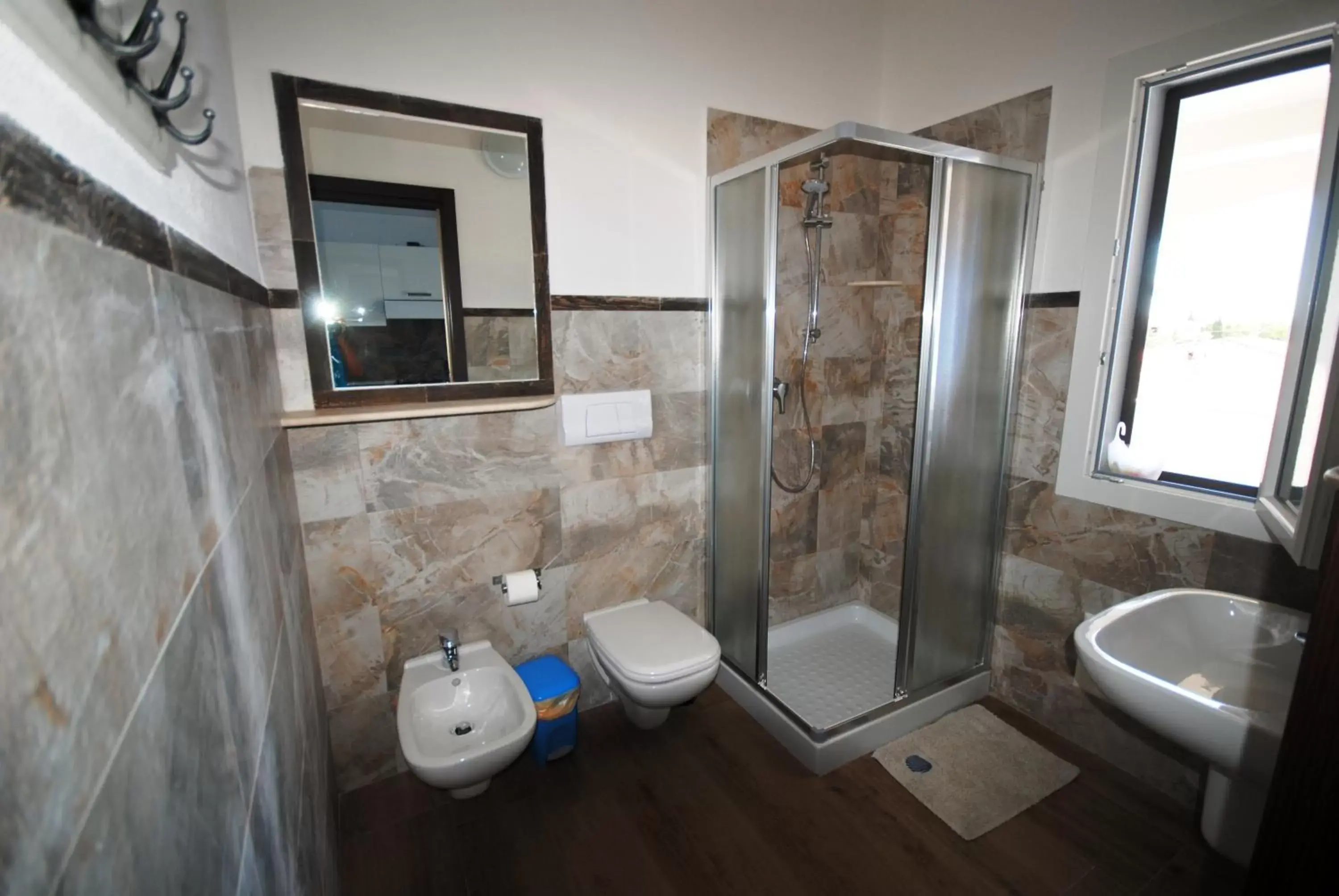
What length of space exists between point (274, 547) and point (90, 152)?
88 centimetres

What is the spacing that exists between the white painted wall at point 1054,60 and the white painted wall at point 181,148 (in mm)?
2377

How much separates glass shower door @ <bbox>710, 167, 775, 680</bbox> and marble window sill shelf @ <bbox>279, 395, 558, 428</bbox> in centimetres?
72

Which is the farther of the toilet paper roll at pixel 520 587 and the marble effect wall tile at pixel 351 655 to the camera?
the toilet paper roll at pixel 520 587

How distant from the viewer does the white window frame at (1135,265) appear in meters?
1.43

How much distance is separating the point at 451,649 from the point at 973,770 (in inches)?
72.8

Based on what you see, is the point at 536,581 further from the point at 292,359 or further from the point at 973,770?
the point at 973,770

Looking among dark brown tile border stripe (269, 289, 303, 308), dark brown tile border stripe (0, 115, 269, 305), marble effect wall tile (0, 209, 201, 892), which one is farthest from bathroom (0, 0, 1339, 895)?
marble effect wall tile (0, 209, 201, 892)

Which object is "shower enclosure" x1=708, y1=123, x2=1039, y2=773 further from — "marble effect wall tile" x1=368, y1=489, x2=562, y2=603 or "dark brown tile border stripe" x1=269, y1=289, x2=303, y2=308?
"dark brown tile border stripe" x1=269, y1=289, x2=303, y2=308

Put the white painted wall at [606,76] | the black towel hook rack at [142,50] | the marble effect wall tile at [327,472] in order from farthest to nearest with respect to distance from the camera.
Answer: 1. the marble effect wall tile at [327,472]
2. the white painted wall at [606,76]
3. the black towel hook rack at [142,50]

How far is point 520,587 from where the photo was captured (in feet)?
6.39

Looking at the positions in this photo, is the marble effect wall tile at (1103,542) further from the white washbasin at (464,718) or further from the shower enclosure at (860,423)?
the white washbasin at (464,718)

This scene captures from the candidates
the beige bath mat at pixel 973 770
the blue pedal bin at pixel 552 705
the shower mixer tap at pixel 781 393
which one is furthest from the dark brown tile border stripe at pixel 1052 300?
the blue pedal bin at pixel 552 705

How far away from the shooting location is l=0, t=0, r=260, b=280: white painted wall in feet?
1.20

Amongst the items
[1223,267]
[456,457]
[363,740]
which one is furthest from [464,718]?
[1223,267]
